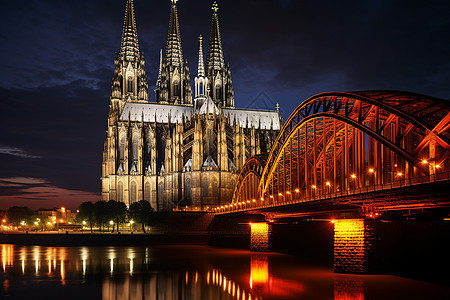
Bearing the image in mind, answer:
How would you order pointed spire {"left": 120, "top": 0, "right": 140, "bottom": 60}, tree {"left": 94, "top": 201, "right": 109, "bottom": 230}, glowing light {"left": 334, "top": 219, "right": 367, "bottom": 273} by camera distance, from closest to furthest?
glowing light {"left": 334, "top": 219, "right": 367, "bottom": 273} → tree {"left": 94, "top": 201, "right": 109, "bottom": 230} → pointed spire {"left": 120, "top": 0, "right": 140, "bottom": 60}

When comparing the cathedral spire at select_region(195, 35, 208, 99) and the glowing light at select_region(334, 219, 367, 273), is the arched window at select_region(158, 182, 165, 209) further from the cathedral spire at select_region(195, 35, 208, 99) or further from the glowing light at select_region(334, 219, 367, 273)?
the glowing light at select_region(334, 219, 367, 273)

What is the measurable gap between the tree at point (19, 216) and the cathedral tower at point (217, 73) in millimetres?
64371

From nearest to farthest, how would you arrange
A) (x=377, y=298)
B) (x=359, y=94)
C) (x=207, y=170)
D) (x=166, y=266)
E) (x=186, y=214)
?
(x=377, y=298) < (x=359, y=94) < (x=166, y=266) < (x=186, y=214) < (x=207, y=170)

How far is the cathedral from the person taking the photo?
11281 cm

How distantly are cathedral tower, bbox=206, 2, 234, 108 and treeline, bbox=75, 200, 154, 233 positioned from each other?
43834 millimetres

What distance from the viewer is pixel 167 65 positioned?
146 m

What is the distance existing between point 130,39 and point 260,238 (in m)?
82.5

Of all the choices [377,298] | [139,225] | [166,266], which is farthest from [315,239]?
[139,225]

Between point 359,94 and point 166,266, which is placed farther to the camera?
point 166,266

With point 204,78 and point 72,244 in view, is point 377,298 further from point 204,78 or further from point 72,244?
point 204,78

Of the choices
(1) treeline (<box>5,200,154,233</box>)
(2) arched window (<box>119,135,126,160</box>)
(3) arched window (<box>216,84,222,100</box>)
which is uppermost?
(3) arched window (<box>216,84,222,100</box>)

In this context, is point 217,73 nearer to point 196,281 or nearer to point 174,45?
point 174,45

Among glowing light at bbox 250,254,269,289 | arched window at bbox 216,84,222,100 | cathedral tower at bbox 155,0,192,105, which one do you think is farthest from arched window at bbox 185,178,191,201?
glowing light at bbox 250,254,269,289

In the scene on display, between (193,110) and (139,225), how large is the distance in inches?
1421
